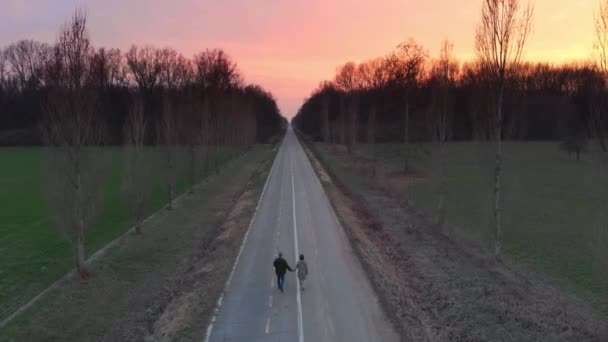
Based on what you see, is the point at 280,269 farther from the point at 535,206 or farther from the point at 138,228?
the point at 535,206

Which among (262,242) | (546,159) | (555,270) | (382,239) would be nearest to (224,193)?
(262,242)

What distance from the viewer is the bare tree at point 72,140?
1825 cm

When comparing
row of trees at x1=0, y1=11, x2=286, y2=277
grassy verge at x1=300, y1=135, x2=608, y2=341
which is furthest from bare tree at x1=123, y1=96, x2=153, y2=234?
grassy verge at x1=300, y1=135, x2=608, y2=341

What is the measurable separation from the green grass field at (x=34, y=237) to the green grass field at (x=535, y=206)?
20624 mm

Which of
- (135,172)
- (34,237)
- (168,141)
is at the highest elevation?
(168,141)

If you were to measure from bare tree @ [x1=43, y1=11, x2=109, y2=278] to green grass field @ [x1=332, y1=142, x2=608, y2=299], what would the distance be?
18.3 meters

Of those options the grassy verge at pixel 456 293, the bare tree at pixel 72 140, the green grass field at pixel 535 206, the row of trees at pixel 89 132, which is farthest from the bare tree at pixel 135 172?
the green grass field at pixel 535 206

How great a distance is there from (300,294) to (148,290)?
591 cm

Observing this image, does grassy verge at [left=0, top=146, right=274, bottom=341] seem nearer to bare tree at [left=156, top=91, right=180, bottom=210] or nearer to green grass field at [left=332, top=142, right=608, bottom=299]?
bare tree at [left=156, top=91, right=180, bottom=210]

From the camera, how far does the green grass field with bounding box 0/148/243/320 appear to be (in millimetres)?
18984

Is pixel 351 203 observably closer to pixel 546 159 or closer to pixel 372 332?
pixel 372 332

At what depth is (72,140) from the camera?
18672 millimetres

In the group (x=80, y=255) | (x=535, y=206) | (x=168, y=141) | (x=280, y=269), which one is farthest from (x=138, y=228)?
(x=535, y=206)

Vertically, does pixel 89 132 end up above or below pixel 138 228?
above
